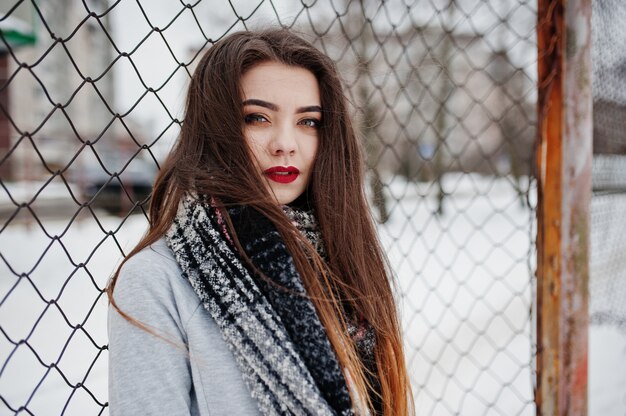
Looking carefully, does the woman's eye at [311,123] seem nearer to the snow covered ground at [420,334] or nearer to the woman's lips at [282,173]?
the woman's lips at [282,173]

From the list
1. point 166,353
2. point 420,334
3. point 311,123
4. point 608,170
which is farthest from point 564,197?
point 420,334

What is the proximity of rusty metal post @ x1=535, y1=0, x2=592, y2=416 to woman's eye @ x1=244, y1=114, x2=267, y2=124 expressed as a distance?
2.76 feet

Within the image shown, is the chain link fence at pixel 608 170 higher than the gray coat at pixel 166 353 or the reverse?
higher

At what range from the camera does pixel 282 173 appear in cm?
103

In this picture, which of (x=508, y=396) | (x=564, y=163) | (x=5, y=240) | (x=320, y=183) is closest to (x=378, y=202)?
(x=320, y=183)

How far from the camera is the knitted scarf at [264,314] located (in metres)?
0.83

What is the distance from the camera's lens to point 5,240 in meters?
6.19

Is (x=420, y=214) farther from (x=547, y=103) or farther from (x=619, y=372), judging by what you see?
(x=547, y=103)

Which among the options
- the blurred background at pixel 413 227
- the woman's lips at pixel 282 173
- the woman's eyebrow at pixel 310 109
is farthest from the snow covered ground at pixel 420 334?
the woman's eyebrow at pixel 310 109

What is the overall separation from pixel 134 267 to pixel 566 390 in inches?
47.9

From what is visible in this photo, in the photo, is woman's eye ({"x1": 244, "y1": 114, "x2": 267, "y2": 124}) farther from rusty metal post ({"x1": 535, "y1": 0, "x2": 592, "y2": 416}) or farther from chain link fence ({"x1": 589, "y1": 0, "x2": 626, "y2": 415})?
chain link fence ({"x1": 589, "y1": 0, "x2": 626, "y2": 415})

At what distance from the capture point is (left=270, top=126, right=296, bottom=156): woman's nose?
1005mm

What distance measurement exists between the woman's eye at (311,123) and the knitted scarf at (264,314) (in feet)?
0.93

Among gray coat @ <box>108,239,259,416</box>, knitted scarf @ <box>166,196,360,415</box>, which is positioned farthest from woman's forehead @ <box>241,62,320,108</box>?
gray coat @ <box>108,239,259,416</box>
